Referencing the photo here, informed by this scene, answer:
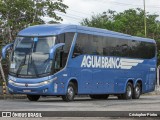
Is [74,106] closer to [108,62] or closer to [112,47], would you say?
[108,62]

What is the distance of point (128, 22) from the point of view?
249ft

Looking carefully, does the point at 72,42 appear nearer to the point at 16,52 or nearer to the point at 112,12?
the point at 16,52

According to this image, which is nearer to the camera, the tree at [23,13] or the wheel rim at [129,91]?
the wheel rim at [129,91]

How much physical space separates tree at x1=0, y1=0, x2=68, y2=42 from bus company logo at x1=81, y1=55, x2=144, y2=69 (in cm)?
1366

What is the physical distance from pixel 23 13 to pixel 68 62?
2047 cm

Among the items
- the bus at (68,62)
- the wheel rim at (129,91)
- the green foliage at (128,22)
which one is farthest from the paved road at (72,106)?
the green foliage at (128,22)

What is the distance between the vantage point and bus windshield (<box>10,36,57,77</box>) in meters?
23.0

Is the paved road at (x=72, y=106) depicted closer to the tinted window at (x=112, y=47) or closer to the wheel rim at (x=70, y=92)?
the wheel rim at (x=70, y=92)

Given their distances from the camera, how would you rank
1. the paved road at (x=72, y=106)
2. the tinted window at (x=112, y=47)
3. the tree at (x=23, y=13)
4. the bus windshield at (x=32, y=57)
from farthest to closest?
1. the tree at (x=23, y=13)
2. the tinted window at (x=112, y=47)
3. the bus windshield at (x=32, y=57)
4. the paved road at (x=72, y=106)

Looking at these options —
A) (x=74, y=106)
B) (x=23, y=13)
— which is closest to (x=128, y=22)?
(x=23, y=13)

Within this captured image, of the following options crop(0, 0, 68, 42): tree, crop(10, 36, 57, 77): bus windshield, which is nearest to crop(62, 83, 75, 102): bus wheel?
crop(10, 36, 57, 77): bus windshield

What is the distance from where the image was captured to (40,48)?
23.2 meters

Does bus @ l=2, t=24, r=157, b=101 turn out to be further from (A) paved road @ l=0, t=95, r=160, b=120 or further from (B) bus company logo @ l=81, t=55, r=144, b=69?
(A) paved road @ l=0, t=95, r=160, b=120

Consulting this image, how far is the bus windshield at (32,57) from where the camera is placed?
75.6 feet
